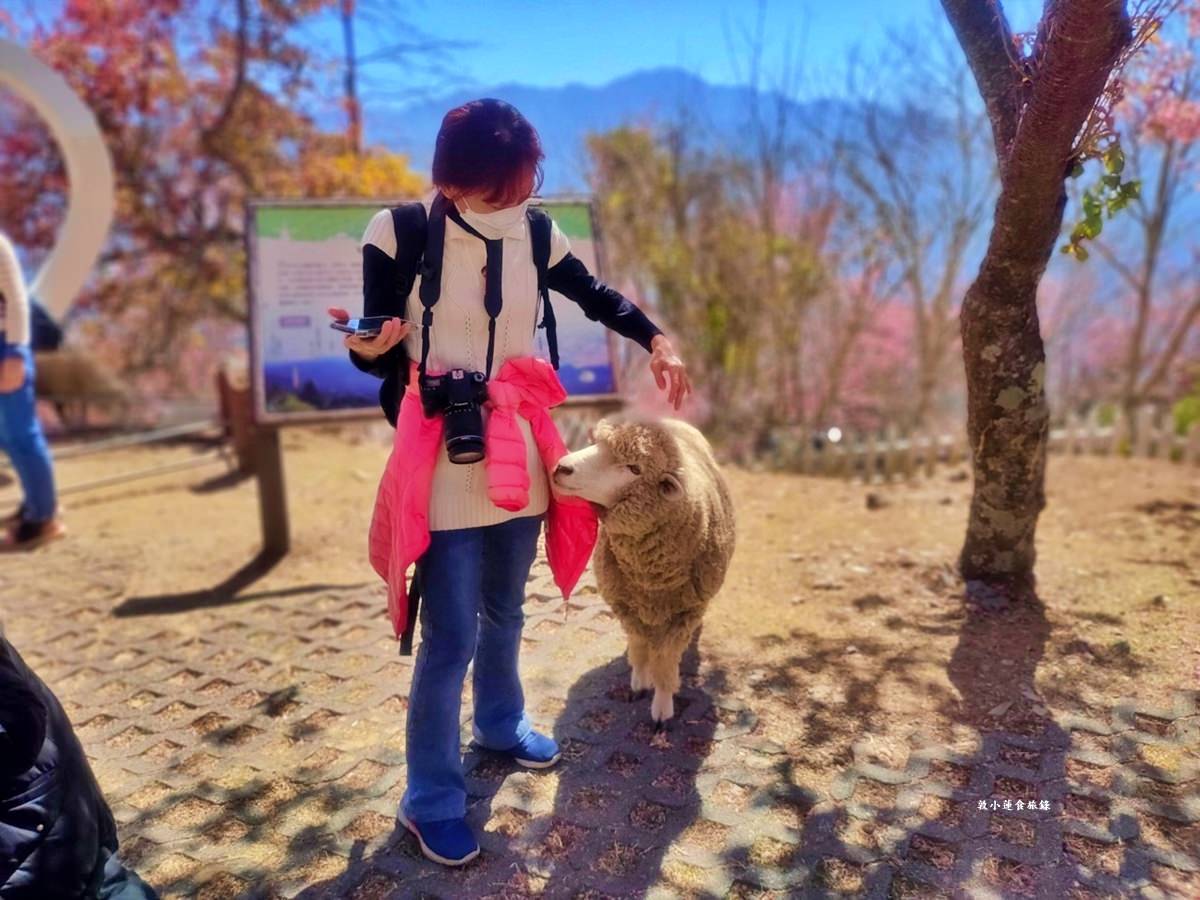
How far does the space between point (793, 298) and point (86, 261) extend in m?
7.28

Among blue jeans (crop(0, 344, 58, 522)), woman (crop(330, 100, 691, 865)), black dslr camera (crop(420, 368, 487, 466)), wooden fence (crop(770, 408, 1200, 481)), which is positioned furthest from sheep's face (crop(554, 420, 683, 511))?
wooden fence (crop(770, 408, 1200, 481))

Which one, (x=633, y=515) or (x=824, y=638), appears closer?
(x=633, y=515)

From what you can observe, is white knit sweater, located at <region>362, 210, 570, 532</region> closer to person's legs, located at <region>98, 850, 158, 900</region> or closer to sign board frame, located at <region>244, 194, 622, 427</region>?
person's legs, located at <region>98, 850, 158, 900</region>

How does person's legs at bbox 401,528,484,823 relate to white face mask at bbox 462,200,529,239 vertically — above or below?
below

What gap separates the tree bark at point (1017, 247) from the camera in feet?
8.24

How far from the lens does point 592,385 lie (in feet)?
14.0

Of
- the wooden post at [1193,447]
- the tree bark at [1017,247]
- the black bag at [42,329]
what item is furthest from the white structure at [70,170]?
the wooden post at [1193,447]

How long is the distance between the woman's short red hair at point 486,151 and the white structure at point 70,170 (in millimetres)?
6666

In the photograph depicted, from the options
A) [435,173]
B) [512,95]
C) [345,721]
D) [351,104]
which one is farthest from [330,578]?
[351,104]

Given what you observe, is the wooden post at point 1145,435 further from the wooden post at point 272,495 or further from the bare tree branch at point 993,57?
the wooden post at point 272,495

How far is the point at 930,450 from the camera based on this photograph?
22.5ft

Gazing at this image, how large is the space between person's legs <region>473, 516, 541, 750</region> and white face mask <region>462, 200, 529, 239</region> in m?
0.73

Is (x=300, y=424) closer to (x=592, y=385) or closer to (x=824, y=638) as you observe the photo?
(x=592, y=385)

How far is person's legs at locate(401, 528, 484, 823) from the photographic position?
2.05 metres
